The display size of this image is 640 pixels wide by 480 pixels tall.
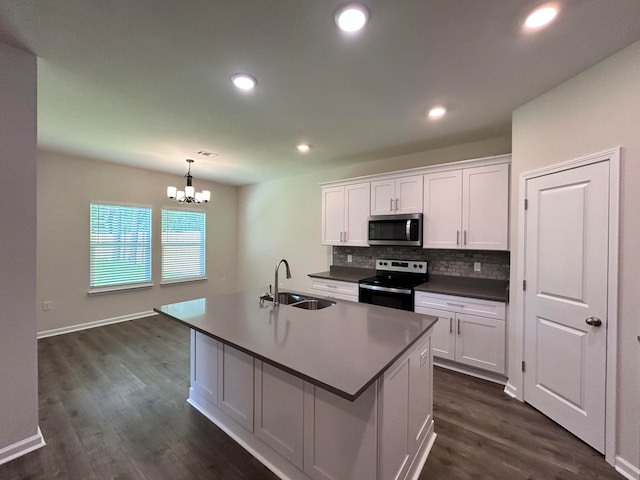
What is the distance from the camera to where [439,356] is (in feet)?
10.4

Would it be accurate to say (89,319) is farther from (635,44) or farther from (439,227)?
(635,44)

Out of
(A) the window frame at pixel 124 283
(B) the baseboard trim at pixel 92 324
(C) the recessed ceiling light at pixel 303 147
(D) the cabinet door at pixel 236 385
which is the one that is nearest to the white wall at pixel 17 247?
(D) the cabinet door at pixel 236 385

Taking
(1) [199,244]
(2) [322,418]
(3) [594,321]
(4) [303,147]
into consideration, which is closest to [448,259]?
(3) [594,321]

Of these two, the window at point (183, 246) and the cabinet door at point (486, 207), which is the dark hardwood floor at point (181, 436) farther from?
the window at point (183, 246)

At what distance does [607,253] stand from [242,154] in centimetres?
392

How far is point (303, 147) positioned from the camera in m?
3.69

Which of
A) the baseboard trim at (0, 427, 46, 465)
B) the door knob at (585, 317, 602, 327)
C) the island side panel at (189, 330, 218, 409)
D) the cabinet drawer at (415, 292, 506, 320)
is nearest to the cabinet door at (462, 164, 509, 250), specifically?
the cabinet drawer at (415, 292, 506, 320)

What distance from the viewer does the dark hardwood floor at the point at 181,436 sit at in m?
1.75

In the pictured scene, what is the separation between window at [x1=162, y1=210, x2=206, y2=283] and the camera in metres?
5.35

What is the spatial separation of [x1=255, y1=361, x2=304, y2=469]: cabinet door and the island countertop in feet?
0.83

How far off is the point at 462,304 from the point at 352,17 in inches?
108

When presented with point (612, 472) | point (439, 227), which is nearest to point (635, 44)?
point (439, 227)

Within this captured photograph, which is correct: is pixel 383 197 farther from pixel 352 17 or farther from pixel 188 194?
pixel 188 194

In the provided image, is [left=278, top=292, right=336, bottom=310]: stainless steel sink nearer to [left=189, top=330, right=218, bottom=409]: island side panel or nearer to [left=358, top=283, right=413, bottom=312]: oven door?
[left=189, top=330, right=218, bottom=409]: island side panel
